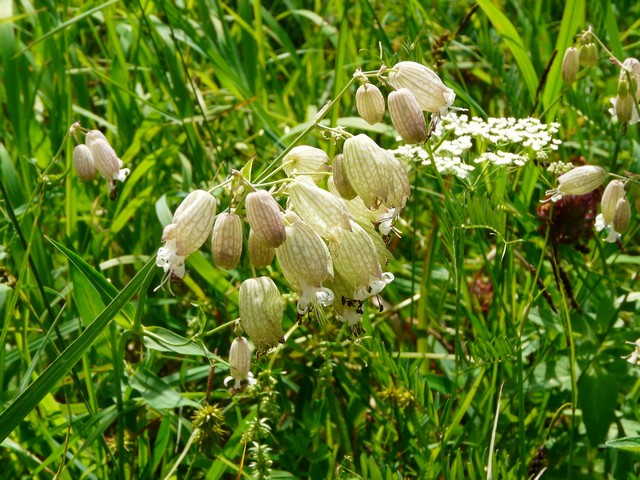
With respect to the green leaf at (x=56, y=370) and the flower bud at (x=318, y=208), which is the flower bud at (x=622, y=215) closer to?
the flower bud at (x=318, y=208)

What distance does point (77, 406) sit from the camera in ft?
6.48

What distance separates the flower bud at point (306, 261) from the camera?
46.6 inches

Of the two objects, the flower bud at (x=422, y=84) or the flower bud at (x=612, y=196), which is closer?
the flower bud at (x=422, y=84)

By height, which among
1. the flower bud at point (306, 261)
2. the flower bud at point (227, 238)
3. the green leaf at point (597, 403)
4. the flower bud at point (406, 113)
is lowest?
the green leaf at point (597, 403)

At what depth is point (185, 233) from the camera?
122 centimetres

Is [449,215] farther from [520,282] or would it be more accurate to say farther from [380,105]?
[520,282]

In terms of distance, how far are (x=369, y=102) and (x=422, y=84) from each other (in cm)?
9

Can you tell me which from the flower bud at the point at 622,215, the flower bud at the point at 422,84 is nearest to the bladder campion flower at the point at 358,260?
the flower bud at the point at 422,84

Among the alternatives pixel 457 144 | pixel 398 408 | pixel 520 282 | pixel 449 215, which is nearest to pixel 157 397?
pixel 398 408

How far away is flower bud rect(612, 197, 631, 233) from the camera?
183cm

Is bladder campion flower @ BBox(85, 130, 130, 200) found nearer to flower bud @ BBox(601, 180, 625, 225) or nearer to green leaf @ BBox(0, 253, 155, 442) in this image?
green leaf @ BBox(0, 253, 155, 442)

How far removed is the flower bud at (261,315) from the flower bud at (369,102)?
338 millimetres

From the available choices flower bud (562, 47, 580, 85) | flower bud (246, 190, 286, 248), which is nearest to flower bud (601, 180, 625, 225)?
flower bud (562, 47, 580, 85)

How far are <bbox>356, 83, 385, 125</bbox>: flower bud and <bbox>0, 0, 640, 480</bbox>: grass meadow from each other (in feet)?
0.10
